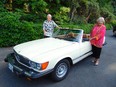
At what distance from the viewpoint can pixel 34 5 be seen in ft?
28.3

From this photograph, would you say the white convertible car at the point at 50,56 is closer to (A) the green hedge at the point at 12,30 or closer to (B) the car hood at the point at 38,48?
(B) the car hood at the point at 38,48

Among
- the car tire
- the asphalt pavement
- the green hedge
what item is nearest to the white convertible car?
the car tire

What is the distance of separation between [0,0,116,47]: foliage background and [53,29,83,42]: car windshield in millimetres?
2338

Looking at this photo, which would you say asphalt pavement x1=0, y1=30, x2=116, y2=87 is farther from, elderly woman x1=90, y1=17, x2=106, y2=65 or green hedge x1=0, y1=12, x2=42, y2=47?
green hedge x1=0, y1=12, x2=42, y2=47

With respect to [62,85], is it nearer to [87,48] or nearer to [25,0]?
[87,48]

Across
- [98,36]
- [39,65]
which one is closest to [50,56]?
[39,65]

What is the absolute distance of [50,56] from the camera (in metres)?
3.47

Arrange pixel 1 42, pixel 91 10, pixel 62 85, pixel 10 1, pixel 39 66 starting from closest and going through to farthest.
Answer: pixel 39 66, pixel 62 85, pixel 1 42, pixel 10 1, pixel 91 10

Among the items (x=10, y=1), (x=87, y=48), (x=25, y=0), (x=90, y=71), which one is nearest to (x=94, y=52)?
(x=87, y=48)

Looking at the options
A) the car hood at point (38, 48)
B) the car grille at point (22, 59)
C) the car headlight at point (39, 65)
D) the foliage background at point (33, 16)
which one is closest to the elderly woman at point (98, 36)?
the car hood at point (38, 48)

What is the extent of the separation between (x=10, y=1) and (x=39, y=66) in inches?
288

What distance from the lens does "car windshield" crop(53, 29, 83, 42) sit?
4606 mm

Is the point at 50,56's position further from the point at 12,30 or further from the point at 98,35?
the point at 12,30

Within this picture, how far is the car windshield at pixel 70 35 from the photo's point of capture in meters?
4.61
